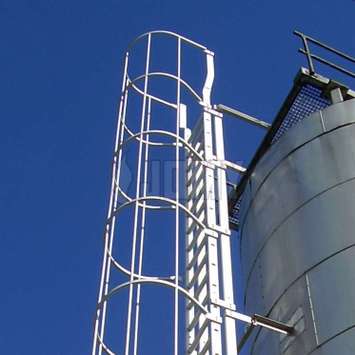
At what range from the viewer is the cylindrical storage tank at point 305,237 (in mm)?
8273

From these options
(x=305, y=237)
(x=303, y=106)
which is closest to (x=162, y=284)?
(x=305, y=237)

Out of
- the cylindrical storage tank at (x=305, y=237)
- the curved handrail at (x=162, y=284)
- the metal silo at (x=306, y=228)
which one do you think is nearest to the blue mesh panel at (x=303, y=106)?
the metal silo at (x=306, y=228)

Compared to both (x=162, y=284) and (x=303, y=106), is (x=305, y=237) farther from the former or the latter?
(x=303, y=106)

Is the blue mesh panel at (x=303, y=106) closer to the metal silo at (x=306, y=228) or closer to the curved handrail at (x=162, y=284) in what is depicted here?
the metal silo at (x=306, y=228)

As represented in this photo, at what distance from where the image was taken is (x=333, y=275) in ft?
27.6

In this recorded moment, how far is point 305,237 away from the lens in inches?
357

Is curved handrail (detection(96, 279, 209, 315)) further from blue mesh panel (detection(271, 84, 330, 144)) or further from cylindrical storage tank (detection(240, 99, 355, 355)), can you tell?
blue mesh panel (detection(271, 84, 330, 144))

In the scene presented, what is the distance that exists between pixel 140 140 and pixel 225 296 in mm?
2433

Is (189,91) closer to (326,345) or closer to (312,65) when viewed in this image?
(312,65)

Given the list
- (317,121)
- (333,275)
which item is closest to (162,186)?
(317,121)

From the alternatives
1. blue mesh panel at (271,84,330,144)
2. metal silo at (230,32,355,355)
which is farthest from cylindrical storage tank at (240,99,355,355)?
blue mesh panel at (271,84,330,144)

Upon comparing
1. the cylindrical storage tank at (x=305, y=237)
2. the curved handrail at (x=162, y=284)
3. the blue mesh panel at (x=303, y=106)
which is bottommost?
the curved handrail at (x=162, y=284)

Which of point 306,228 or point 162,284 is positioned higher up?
point 306,228

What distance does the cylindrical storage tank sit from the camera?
27.1 ft
